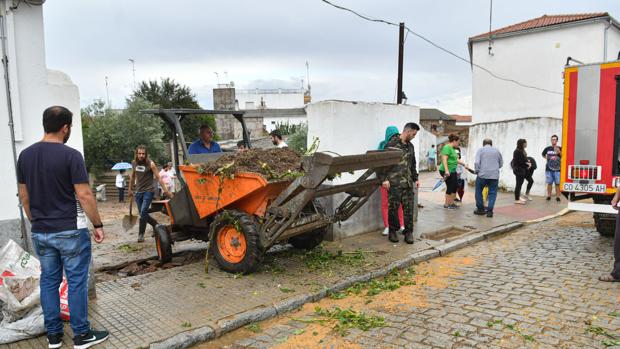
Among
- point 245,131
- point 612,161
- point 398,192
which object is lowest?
point 398,192

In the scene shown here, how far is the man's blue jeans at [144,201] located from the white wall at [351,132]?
3.08 metres

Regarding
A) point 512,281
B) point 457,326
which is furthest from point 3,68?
point 512,281

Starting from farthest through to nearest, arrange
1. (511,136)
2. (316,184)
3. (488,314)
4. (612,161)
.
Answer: (511,136) → (612,161) → (316,184) → (488,314)

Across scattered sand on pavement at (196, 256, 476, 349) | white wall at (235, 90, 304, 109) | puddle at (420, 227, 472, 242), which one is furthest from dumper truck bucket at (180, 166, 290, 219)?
white wall at (235, 90, 304, 109)

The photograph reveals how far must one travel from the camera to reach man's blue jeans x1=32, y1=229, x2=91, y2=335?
355 cm

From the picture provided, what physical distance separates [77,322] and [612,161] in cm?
732

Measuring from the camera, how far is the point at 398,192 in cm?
723

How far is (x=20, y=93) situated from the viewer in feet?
14.0

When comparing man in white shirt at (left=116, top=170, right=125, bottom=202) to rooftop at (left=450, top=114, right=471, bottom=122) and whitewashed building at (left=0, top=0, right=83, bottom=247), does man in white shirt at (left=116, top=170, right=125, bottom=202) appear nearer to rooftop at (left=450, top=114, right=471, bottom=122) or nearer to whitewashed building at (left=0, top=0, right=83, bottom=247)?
whitewashed building at (left=0, top=0, right=83, bottom=247)

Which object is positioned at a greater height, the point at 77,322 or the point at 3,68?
the point at 3,68

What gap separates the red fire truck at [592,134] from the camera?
265 inches

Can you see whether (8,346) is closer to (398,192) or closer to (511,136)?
(398,192)

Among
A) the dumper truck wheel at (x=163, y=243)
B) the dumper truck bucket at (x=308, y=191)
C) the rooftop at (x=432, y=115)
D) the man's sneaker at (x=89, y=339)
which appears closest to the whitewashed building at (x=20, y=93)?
the man's sneaker at (x=89, y=339)

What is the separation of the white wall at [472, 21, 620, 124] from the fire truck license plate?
60.9 feet
